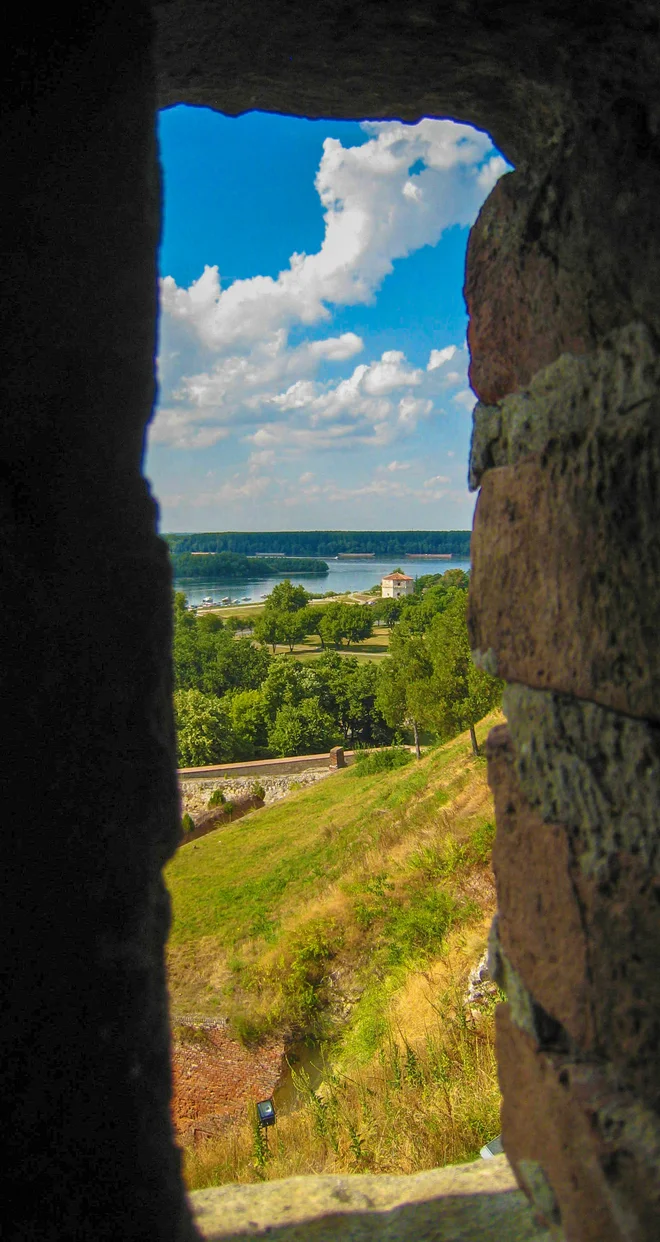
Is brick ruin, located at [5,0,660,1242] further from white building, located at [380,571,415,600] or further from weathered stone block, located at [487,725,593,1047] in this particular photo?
white building, located at [380,571,415,600]

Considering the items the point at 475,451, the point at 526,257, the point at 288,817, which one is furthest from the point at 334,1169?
the point at 288,817

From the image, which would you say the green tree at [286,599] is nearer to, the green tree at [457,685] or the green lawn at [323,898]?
the green lawn at [323,898]

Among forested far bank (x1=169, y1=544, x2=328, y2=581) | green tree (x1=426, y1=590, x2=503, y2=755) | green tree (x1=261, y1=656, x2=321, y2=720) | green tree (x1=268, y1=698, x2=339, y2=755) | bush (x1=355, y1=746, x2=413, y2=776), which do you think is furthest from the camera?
forested far bank (x1=169, y1=544, x2=328, y2=581)

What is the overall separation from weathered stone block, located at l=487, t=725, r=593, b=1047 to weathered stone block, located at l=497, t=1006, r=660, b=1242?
0.32 feet

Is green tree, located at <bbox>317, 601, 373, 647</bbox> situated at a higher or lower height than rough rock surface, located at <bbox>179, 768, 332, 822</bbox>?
higher

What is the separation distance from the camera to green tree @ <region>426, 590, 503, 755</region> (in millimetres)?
18625

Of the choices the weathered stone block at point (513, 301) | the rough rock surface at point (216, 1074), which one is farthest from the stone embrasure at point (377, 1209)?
the rough rock surface at point (216, 1074)

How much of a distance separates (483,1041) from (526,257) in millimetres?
4625

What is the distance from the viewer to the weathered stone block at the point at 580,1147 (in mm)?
1291

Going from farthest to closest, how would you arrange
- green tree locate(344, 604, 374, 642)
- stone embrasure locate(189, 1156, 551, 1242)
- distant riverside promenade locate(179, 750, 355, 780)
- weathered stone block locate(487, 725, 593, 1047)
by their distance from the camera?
green tree locate(344, 604, 374, 642)
distant riverside promenade locate(179, 750, 355, 780)
stone embrasure locate(189, 1156, 551, 1242)
weathered stone block locate(487, 725, 593, 1047)

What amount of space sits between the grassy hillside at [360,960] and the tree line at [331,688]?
6.69 ft

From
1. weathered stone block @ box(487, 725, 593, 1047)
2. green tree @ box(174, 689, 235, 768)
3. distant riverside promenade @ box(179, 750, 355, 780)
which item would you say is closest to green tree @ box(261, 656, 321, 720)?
green tree @ box(174, 689, 235, 768)

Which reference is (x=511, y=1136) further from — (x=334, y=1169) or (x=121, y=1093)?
(x=334, y=1169)

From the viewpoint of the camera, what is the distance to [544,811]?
4.93ft
